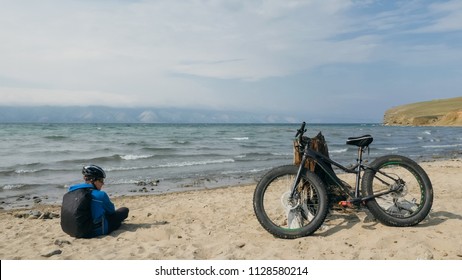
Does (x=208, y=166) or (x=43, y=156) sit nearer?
(x=208, y=166)

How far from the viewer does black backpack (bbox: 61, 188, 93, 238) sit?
6.34 m

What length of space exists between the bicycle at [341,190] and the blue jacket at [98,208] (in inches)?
114

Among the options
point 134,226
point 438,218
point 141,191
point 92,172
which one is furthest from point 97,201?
point 141,191

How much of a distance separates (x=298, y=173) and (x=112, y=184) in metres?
10.9

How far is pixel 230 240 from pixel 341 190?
2228 millimetres

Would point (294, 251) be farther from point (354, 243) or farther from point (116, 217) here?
point (116, 217)

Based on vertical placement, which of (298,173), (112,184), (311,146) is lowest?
(112,184)

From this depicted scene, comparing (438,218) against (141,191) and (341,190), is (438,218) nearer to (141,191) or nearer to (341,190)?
(341,190)

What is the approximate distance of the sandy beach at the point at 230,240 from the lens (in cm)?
528

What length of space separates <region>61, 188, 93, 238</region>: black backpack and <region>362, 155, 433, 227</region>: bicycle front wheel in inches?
196

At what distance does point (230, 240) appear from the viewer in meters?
6.20

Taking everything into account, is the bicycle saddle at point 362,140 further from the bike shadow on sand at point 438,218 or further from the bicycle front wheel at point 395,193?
the bike shadow on sand at point 438,218
